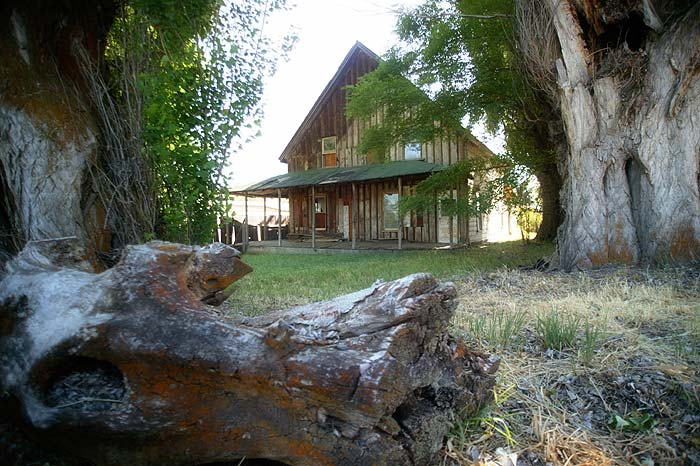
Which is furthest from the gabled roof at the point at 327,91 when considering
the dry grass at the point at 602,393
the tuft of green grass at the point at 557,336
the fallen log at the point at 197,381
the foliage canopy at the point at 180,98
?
the fallen log at the point at 197,381

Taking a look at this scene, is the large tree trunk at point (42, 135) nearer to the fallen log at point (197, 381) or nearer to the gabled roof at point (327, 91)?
the fallen log at point (197, 381)

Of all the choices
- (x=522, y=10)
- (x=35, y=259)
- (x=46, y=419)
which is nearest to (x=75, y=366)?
(x=46, y=419)

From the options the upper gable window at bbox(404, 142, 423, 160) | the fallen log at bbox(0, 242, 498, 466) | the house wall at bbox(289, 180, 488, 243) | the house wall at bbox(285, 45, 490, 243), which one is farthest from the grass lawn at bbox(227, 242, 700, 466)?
the upper gable window at bbox(404, 142, 423, 160)

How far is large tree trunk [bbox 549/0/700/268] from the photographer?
5.79 m

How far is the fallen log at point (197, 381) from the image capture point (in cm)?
154

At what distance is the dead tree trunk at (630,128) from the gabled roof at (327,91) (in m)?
12.8

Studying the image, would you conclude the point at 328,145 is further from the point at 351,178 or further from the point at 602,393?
the point at 602,393

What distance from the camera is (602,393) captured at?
223 cm

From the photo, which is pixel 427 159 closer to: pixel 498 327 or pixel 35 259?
pixel 498 327

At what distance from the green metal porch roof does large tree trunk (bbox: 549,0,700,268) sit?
7585mm

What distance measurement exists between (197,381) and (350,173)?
52.4 feet

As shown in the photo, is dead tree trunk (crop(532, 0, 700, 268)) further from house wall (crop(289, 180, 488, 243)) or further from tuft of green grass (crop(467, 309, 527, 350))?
house wall (crop(289, 180, 488, 243))

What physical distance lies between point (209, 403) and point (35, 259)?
1.31 m

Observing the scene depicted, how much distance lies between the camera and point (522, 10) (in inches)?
275
